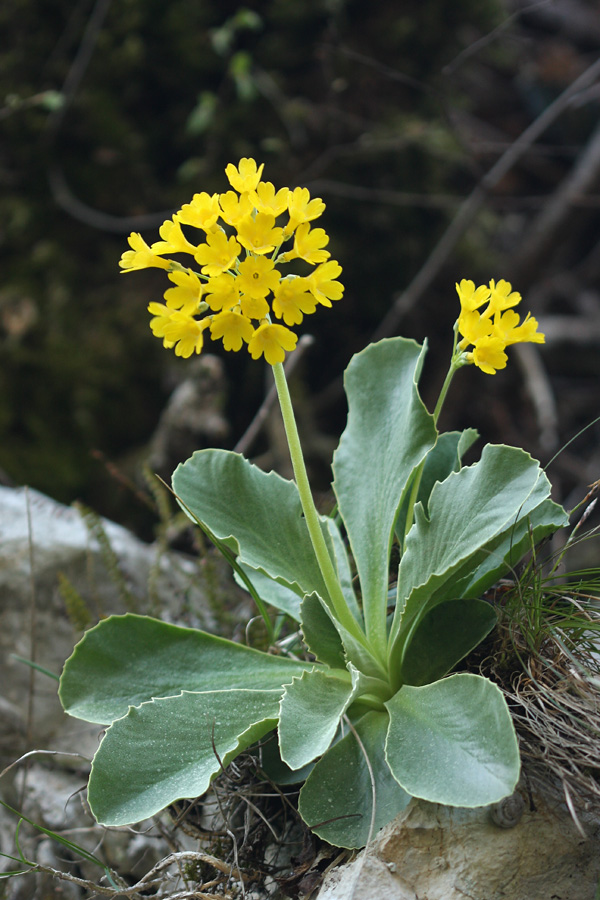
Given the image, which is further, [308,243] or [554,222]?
[554,222]

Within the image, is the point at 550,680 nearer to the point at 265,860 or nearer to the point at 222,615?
the point at 265,860

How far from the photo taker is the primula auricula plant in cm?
76

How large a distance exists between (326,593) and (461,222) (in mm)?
1843

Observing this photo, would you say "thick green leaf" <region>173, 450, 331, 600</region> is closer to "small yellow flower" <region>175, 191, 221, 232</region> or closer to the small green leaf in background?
the small green leaf in background

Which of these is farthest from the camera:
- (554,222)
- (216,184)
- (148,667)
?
(554,222)

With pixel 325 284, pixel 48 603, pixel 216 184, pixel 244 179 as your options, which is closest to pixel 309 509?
pixel 325 284

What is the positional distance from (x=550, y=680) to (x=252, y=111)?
2.09 meters

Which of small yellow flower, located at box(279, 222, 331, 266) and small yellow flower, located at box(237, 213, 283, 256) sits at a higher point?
small yellow flower, located at box(237, 213, 283, 256)

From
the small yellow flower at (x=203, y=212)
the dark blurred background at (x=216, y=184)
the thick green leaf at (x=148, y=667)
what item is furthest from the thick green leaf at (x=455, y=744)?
the dark blurred background at (x=216, y=184)

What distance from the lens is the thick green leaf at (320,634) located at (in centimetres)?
87

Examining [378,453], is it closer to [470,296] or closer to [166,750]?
[470,296]

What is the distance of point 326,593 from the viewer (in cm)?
101

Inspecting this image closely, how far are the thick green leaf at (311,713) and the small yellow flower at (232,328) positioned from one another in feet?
1.27


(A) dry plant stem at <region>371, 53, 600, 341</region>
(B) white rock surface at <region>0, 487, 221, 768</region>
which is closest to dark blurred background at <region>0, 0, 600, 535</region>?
(A) dry plant stem at <region>371, 53, 600, 341</region>
